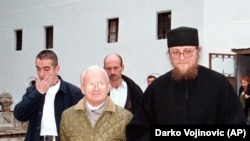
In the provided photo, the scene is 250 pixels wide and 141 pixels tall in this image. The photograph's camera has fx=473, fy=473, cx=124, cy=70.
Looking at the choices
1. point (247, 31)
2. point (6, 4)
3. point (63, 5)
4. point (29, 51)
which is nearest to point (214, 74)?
point (247, 31)

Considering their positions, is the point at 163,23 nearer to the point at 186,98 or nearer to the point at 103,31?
the point at 103,31

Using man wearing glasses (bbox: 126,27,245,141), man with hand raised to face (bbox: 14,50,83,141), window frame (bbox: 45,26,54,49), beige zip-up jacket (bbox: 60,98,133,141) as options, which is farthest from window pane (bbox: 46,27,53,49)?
man wearing glasses (bbox: 126,27,245,141)

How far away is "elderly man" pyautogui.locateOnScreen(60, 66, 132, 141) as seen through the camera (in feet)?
11.6

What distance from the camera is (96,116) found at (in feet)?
11.9

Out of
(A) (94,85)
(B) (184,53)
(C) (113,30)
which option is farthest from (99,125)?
(C) (113,30)

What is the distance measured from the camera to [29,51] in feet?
71.7

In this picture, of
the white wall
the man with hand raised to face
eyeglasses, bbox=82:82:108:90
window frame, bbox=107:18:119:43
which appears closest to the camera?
eyeglasses, bbox=82:82:108:90

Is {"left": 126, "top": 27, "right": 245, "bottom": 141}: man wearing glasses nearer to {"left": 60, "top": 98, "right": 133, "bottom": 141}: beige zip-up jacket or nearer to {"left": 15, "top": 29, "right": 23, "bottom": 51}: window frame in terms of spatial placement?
{"left": 60, "top": 98, "right": 133, "bottom": 141}: beige zip-up jacket

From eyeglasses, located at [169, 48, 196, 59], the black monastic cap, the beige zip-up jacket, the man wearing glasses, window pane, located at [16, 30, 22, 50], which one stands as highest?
window pane, located at [16, 30, 22, 50]

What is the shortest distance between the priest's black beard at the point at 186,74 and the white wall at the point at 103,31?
→ 11304 mm

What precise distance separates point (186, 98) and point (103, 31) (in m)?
15.1

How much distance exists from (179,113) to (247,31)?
1203 cm

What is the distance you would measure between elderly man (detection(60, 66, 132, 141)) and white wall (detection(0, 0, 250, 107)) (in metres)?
11.3

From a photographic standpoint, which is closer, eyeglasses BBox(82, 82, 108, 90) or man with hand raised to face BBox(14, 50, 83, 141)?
eyeglasses BBox(82, 82, 108, 90)
